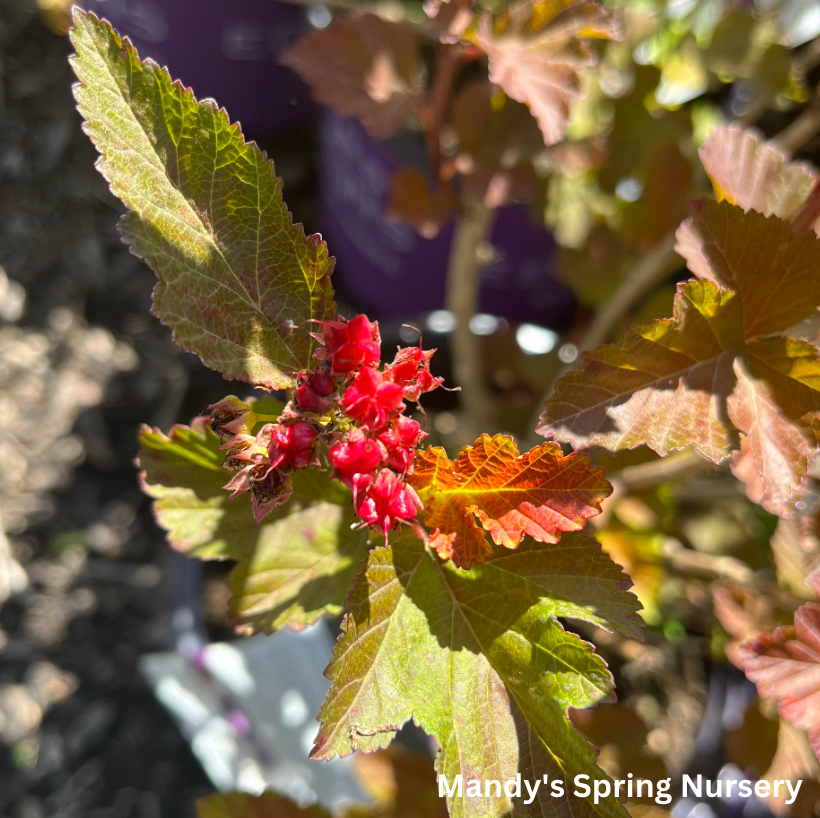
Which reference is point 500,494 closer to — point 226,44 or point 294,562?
point 294,562

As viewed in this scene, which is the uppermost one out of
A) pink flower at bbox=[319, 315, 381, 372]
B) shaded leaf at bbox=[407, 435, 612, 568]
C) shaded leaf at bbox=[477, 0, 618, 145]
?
shaded leaf at bbox=[477, 0, 618, 145]

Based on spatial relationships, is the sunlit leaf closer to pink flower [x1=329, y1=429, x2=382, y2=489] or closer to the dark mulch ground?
pink flower [x1=329, y1=429, x2=382, y2=489]

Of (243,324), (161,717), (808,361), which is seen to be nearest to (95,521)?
(161,717)

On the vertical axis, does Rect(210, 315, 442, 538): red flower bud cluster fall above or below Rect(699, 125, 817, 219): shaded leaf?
below

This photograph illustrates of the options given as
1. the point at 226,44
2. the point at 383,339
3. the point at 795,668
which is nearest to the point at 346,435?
the point at 795,668

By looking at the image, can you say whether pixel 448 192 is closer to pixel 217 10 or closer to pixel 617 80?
pixel 617 80

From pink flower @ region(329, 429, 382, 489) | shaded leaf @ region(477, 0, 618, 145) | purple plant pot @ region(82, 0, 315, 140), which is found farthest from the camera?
purple plant pot @ region(82, 0, 315, 140)

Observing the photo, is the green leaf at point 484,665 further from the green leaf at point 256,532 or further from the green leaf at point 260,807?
the green leaf at point 260,807

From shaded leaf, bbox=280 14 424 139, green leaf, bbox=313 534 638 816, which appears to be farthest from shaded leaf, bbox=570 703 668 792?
shaded leaf, bbox=280 14 424 139
